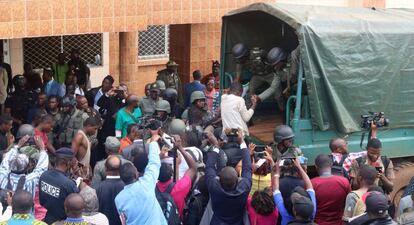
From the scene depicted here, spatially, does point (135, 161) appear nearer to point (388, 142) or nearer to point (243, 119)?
point (243, 119)

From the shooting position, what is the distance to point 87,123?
34.1 ft

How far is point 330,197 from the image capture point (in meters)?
8.41

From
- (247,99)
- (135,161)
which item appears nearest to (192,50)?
(247,99)

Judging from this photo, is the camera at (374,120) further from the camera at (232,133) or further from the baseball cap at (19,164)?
the baseball cap at (19,164)

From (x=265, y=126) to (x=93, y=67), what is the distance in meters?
5.90

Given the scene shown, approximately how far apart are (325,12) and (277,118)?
169 cm

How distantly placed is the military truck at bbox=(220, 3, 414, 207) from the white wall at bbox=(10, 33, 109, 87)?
589cm

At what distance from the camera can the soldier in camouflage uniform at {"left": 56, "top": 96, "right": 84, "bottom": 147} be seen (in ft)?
36.0

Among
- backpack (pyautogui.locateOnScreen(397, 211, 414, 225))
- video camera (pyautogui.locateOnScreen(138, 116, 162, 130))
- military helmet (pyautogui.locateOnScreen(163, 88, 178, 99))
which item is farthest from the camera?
military helmet (pyautogui.locateOnScreen(163, 88, 178, 99))

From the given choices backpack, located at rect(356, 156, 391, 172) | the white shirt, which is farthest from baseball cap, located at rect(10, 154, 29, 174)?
backpack, located at rect(356, 156, 391, 172)

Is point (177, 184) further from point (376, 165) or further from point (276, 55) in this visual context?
point (276, 55)

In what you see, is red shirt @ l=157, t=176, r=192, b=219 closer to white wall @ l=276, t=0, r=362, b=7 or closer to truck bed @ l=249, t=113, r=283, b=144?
truck bed @ l=249, t=113, r=283, b=144

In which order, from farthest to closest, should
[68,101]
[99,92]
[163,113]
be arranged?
1. [99,92]
2. [68,101]
3. [163,113]

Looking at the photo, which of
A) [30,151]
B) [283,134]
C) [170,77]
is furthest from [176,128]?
[170,77]
